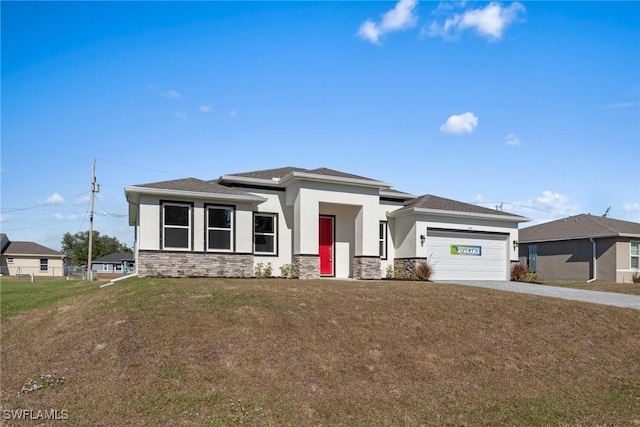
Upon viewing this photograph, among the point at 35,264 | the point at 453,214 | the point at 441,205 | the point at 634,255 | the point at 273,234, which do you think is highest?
the point at 441,205

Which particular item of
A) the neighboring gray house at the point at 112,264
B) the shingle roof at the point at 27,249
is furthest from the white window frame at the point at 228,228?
the neighboring gray house at the point at 112,264

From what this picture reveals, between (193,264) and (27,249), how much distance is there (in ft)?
149

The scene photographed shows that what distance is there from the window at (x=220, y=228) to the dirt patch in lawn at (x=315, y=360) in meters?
5.35

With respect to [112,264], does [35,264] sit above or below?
above

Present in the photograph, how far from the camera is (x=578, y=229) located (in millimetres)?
30438

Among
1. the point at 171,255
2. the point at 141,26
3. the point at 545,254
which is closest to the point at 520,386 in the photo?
the point at 171,255

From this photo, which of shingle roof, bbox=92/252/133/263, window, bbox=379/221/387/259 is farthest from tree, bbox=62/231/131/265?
window, bbox=379/221/387/259

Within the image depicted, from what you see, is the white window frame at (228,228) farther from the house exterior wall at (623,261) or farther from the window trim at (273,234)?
the house exterior wall at (623,261)

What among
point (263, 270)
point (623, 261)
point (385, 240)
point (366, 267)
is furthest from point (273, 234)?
point (623, 261)

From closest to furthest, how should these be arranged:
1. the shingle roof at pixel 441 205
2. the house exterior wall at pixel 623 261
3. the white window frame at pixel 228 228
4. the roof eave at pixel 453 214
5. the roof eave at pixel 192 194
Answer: the roof eave at pixel 192 194 → the white window frame at pixel 228 228 → the roof eave at pixel 453 214 → the shingle roof at pixel 441 205 → the house exterior wall at pixel 623 261

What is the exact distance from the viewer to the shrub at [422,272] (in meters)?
20.9

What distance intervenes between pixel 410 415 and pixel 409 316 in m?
4.45

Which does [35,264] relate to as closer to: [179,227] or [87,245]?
[87,245]

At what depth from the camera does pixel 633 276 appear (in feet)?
90.0
